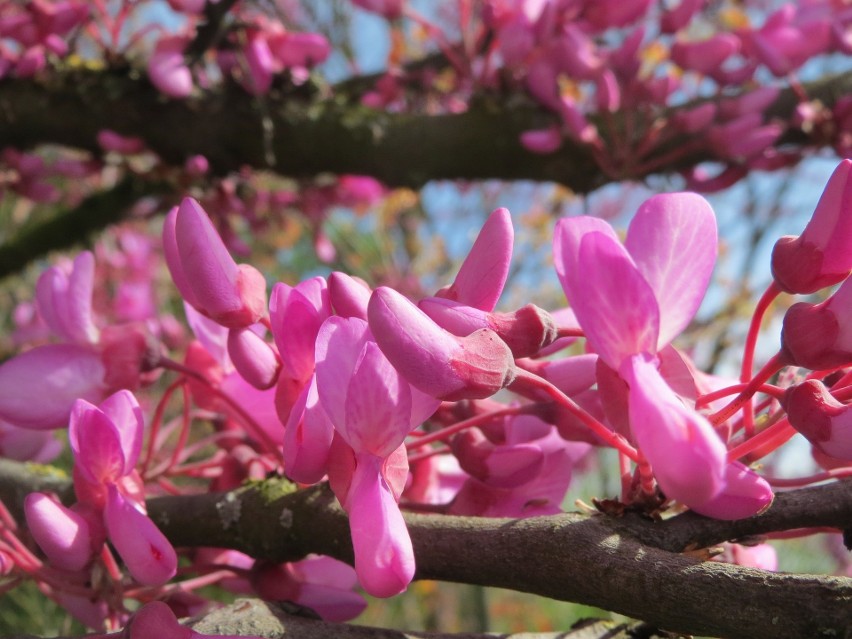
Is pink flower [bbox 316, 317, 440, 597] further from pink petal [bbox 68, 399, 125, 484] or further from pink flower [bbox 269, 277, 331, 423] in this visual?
pink petal [bbox 68, 399, 125, 484]

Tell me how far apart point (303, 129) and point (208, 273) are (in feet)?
3.01

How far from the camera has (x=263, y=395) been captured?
2.29 ft

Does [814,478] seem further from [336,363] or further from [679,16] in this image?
[679,16]

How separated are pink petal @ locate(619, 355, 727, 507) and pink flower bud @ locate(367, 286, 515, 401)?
9 centimetres

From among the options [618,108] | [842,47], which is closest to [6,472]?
[618,108]

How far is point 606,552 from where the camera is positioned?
0.48m

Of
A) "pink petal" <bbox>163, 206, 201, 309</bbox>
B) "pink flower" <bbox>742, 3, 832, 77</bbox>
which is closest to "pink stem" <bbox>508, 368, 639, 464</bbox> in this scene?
"pink petal" <bbox>163, 206, 201, 309</bbox>

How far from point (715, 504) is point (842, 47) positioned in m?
1.32

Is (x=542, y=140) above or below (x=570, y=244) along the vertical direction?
below

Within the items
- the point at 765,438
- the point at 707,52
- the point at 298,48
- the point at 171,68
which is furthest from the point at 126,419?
the point at 707,52

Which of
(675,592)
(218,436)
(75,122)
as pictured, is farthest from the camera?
(75,122)

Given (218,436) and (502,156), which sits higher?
(502,156)

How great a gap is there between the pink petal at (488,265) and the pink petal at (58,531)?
341mm

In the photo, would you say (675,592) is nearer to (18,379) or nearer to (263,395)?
(263,395)
